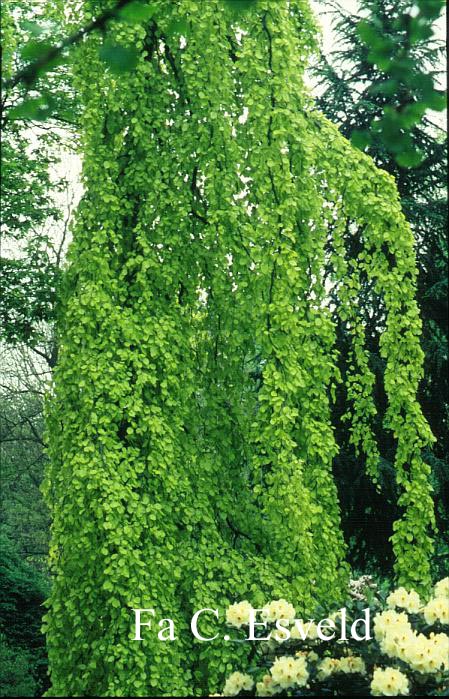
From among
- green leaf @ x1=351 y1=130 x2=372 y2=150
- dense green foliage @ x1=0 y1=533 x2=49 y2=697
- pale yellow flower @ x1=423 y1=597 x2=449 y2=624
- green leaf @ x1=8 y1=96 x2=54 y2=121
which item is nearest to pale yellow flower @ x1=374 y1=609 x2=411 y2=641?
pale yellow flower @ x1=423 y1=597 x2=449 y2=624

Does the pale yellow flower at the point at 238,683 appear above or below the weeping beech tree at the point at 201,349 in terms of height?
below

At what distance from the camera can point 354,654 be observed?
14.5ft

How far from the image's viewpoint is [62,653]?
222 inches

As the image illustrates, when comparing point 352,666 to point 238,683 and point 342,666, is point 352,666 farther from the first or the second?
point 238,683

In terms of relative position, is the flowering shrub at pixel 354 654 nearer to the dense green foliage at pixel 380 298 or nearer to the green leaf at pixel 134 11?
the green leaf at pixel 134 11

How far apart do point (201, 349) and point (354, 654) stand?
2.73 m

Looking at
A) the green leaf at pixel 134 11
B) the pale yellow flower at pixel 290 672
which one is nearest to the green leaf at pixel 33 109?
the green leaf at pixel 134 11

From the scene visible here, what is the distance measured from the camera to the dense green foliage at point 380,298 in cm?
963

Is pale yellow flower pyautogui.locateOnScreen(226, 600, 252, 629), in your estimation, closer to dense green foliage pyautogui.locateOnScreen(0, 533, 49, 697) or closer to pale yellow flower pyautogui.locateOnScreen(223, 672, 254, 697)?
pale yellow flower pyautogui.locateOnScreen(223, 672, 254, 697)

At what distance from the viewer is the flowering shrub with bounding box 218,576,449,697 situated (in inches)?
160

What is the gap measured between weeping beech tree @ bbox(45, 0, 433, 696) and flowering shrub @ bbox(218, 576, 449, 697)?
884mm

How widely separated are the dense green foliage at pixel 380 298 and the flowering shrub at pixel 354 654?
440cm

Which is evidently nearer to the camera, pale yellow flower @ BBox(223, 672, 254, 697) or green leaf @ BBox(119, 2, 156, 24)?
green leaf @ BBox(119, 2, 156, 24)

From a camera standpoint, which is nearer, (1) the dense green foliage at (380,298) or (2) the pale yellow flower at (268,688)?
(2) the pale yellow flower at (268,688)
